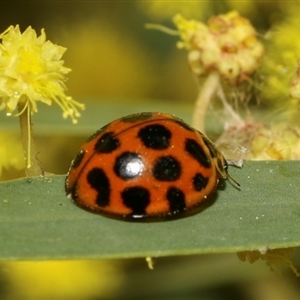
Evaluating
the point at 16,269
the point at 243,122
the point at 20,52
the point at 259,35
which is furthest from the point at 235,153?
the point at 16,269

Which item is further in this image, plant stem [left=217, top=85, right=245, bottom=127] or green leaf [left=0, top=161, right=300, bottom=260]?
plant stem [left=217, top=85, right=245, bottom=127]

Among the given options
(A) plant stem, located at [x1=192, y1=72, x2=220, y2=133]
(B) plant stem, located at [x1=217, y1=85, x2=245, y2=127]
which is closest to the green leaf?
(A) plant stem, located at [x1=192, y1=72, x2=220, y2=133]

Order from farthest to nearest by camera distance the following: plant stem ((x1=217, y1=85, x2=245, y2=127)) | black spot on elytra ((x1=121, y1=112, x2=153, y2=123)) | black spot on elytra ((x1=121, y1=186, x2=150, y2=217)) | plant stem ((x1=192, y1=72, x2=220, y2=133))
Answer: plant stem ((x1=217, y1=85, x2=245, y2=127))
plant stem ((x1=192, y1=72, x2=220, y2=133))
black spot on elytra ((x1=121, y1=112, x2=153, y2=123))
black spot on elytra ((x1=121, y1=186, x2=150, y2=217))

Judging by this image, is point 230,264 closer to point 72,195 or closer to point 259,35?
point 259,35

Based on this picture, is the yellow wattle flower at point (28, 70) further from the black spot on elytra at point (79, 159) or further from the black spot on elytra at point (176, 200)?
the black spot on elytra at point (176, 200)

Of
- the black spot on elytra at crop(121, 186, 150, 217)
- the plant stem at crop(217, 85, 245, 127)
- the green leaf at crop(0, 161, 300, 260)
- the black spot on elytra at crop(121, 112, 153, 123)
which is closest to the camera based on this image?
the green leaf at crop(0, 161, 300, 260)

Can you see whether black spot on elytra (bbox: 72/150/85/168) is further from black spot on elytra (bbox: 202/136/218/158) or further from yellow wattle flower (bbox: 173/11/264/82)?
yellow wattle flower (bbox: 173/11/264/82)

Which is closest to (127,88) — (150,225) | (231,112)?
(231,112)
